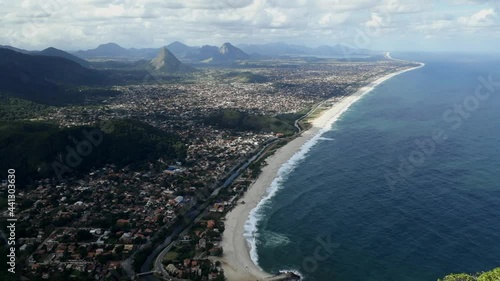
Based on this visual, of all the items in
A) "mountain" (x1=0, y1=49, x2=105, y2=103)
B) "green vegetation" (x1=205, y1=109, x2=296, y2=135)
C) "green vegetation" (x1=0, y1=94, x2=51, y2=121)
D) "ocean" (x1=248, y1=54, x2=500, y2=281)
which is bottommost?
"ocean" (x1=248, y1=54, x2=500, y2=281)

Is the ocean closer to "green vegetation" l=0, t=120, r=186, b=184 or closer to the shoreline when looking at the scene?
the shoreline

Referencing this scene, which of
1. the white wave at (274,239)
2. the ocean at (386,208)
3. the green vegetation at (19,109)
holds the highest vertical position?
the green vegetation at (19,109)

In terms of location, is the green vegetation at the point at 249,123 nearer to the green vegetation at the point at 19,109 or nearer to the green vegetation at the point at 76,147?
the green vegetation at the point at 76,147

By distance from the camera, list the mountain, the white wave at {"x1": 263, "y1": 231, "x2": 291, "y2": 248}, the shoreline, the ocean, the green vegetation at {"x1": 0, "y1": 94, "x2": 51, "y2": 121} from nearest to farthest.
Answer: the ocean < the shoreline < the white wave at {"x1": 263, "y1": 231, "x2": 291, "y2": 248} < the green vegetation at {"x1": 0, "y1": 94, "x2": 51, "y2": 121} < the mountain

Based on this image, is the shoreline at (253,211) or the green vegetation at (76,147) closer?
the shoreline at (253,211)

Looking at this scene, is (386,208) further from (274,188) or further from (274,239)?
(274,188)

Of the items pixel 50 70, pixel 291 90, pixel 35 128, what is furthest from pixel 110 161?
pixel 50 70

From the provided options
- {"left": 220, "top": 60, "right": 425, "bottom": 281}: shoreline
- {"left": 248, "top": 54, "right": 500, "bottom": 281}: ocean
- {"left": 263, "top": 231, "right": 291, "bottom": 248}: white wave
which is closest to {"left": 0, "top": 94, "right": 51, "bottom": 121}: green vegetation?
{"left": 220, "top": 60, "right": 425, "bottom": 281}: shoreline

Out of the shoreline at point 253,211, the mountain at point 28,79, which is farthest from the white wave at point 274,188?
the mountain at point 28,79
